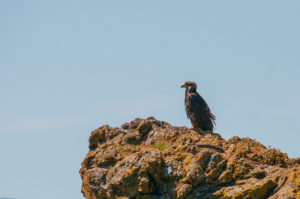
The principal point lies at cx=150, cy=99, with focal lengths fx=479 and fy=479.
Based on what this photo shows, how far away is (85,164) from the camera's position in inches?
890

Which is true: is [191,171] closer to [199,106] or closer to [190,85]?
[199,106]

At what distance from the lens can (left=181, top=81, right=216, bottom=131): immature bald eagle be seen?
26344 mm

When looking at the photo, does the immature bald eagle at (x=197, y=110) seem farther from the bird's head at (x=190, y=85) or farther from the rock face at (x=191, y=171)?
the rock face at (x=191, y=171)

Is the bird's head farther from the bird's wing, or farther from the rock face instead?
the rock face

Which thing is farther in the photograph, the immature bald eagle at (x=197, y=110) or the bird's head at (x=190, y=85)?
the bird's head at (x=190, y=85)

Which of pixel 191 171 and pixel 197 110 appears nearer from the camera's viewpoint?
pixel 191 171

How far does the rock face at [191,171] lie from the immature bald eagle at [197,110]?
3.95 metres

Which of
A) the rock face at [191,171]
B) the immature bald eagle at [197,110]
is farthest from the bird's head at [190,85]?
the rock face at [191,171]

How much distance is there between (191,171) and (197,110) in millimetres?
7939

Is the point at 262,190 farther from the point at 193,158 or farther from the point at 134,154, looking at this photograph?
the point at 134,154

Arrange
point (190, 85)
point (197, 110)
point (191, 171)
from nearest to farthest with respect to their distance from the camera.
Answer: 1. point (191, 171)
2. point (197, 110)
3. point (190, 85)

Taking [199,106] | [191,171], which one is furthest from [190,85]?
[191,171]

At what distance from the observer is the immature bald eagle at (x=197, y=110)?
26.3 metres

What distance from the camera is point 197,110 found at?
1035 inches
